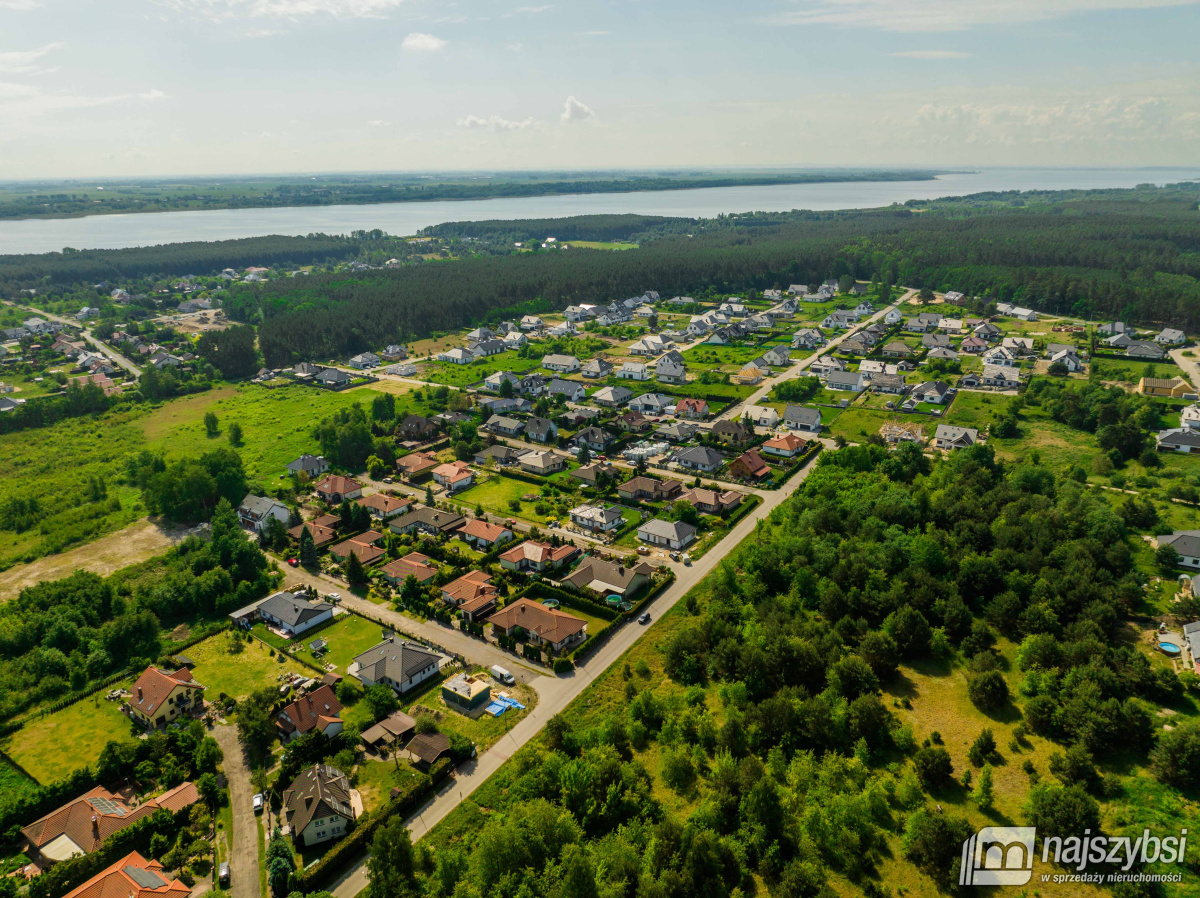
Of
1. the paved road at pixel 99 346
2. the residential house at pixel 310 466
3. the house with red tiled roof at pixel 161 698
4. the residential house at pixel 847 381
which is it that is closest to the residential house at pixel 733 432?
the residential house at pixel 847 381

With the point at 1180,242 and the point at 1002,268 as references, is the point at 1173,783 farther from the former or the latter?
the point at 1180,242

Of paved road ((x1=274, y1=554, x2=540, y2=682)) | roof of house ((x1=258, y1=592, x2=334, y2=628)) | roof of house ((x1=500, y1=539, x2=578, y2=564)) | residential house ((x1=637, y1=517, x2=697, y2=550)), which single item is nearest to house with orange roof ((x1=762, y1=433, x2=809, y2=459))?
residential house ((x1=637, y1=517, x2=697, y2=550))

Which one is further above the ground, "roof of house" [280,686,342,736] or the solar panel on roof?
"roof of house" [280,686,342,736]

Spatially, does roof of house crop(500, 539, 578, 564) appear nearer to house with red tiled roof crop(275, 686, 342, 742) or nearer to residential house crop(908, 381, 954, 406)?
house with red tiled roof crop(275, 686, 342, 742)

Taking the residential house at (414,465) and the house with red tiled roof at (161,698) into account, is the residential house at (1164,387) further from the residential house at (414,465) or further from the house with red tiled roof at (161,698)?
the house with red tiled roof at (161,698)

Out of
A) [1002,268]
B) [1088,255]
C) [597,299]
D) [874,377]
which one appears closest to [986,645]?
[874,377]

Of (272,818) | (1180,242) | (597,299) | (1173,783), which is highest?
(1180,242)
